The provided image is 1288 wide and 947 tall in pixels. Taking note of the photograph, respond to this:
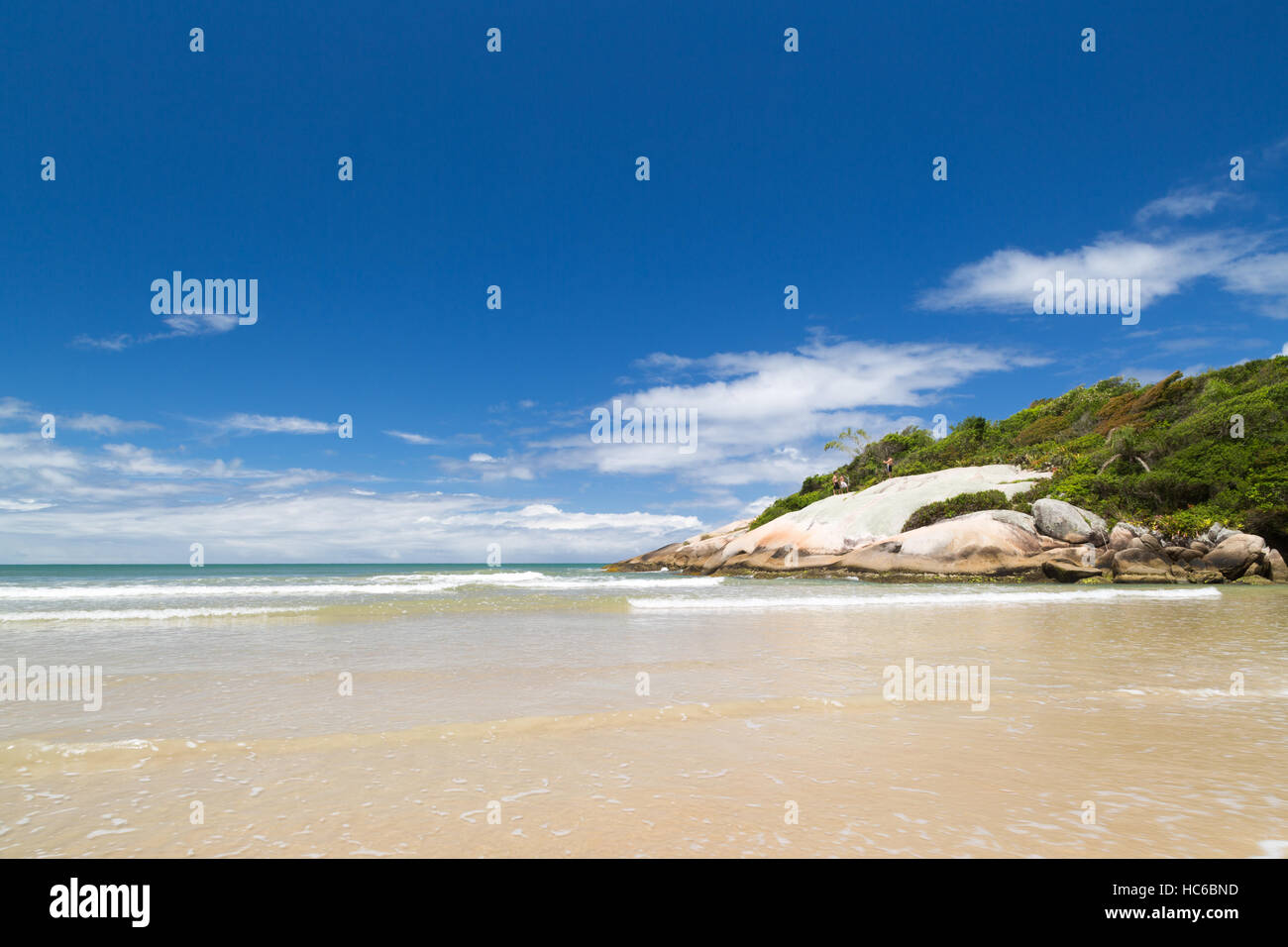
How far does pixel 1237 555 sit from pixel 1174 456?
7309 mm

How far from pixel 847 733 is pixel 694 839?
2737mm

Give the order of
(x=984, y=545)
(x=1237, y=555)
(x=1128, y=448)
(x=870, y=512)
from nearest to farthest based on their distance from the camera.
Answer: (x=1237, y=555) < (x=984, y=545) < (x=1128, y=448) < (x=870, y=512)

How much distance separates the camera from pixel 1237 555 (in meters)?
26.5

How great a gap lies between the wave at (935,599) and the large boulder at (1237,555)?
6.31 meters

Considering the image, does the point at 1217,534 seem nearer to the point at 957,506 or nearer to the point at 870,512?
the point at 957,506

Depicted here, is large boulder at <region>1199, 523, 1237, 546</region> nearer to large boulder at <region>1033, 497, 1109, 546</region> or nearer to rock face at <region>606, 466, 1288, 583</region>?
rock face at <region>606, 466, 1288, 583</region>

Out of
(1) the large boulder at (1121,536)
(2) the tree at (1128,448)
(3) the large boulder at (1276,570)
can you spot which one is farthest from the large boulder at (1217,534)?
(2) the tree at (1128,448)

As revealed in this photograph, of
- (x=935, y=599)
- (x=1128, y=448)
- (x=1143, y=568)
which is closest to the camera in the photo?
(x=935, y=599)

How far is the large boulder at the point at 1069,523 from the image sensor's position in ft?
97.1

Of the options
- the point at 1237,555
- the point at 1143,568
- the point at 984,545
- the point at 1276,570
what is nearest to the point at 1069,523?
the point at 1143,568

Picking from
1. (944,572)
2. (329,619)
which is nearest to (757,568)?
(944,572)

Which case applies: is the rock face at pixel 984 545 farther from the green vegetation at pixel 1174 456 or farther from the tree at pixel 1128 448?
the tree at pixel 1128 448

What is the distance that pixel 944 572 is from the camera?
95.7 feet
